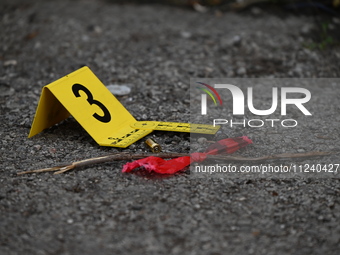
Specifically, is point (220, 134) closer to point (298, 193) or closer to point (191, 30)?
point (298, 193)

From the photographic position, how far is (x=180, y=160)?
230 cm

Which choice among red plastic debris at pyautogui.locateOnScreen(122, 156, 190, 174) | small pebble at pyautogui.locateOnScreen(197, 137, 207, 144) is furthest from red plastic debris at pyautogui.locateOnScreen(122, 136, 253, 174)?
small pebble at pyautogui.locateOnScreen(197, 137, 207, 144)

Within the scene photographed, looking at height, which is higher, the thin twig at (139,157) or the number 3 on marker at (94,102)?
the number 3 on marker at (94,102)

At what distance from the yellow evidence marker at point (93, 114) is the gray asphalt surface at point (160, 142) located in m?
0.06

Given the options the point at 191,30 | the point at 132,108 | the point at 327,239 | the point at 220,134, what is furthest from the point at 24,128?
the point at 191,30

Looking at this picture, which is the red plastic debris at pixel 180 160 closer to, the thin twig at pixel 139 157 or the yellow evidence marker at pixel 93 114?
the thin twig at pixel 139 157

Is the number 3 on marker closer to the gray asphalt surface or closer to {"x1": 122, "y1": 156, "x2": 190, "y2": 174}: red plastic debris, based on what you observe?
the gray asphalt surface

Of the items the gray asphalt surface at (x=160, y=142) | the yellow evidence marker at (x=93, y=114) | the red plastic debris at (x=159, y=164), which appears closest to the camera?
the gray asphalt surface at (x=160, y=142)

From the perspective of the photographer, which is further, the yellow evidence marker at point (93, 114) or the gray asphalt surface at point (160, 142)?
the yellow evidence marker at point (93, 114)

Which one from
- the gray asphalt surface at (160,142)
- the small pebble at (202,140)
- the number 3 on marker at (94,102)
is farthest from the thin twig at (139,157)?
Result: the number 3 on marker at (94,102)

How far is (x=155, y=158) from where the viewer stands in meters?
2.29

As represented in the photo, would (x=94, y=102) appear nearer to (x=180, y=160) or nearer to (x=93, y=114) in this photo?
(x=93, y=114)

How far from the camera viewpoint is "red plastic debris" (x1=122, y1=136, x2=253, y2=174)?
7.32 feet

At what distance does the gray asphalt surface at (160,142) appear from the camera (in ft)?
5.87
